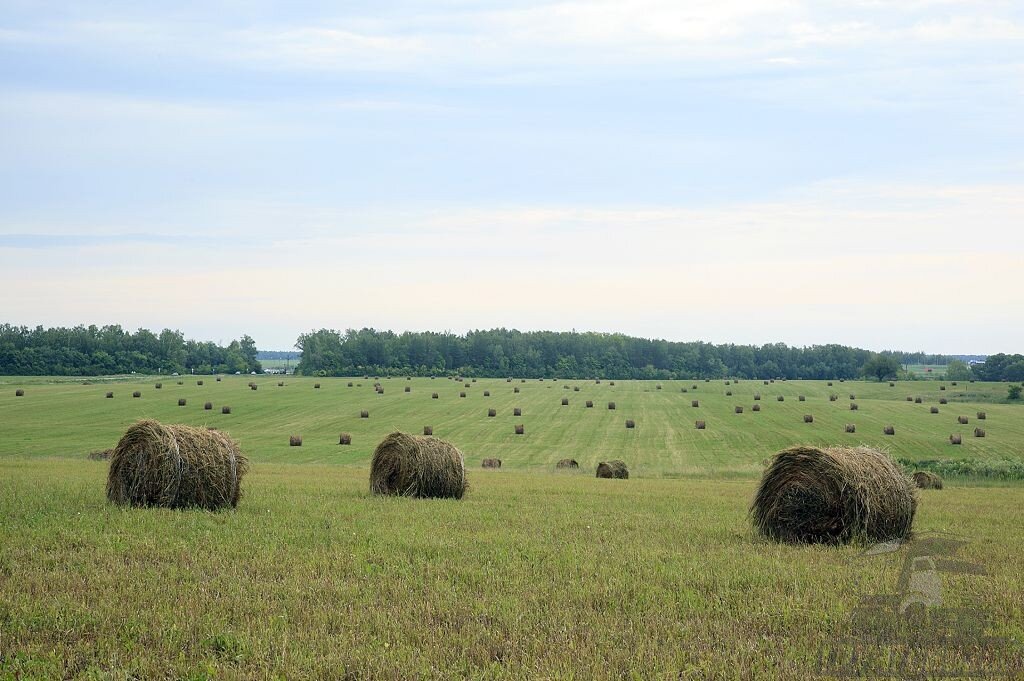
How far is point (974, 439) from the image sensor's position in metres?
46.6

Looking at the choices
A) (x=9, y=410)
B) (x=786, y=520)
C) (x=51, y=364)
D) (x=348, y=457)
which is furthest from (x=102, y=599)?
(x=51, y=364)

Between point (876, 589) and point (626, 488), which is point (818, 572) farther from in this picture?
point (626, 488)

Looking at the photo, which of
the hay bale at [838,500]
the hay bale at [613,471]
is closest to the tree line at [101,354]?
the hay bale at [613,471]

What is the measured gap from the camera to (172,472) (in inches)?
637

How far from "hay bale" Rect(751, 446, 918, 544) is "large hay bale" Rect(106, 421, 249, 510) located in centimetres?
942

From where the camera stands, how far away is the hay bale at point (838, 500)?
13688 mm

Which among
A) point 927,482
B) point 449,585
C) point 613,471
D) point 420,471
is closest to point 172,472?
point 420,471

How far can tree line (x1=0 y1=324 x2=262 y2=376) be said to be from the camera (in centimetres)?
14000

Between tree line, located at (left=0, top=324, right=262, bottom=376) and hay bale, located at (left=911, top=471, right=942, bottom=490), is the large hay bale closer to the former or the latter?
hay bale, located at (left=911, top=471, right=942, bottom=490)

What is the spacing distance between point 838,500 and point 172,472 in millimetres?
11274

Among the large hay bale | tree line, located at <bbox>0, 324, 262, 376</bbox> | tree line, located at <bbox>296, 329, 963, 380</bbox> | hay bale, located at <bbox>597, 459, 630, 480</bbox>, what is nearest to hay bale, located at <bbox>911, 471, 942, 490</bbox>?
hay bale, located at <bbox>597, 459, 630, 480</bbox>

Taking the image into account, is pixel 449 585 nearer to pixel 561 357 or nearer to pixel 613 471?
pixel 613 471

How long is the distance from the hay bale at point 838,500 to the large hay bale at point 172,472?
9422 millimetres

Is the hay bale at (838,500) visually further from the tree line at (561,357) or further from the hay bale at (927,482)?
the tree line at (561,357)
